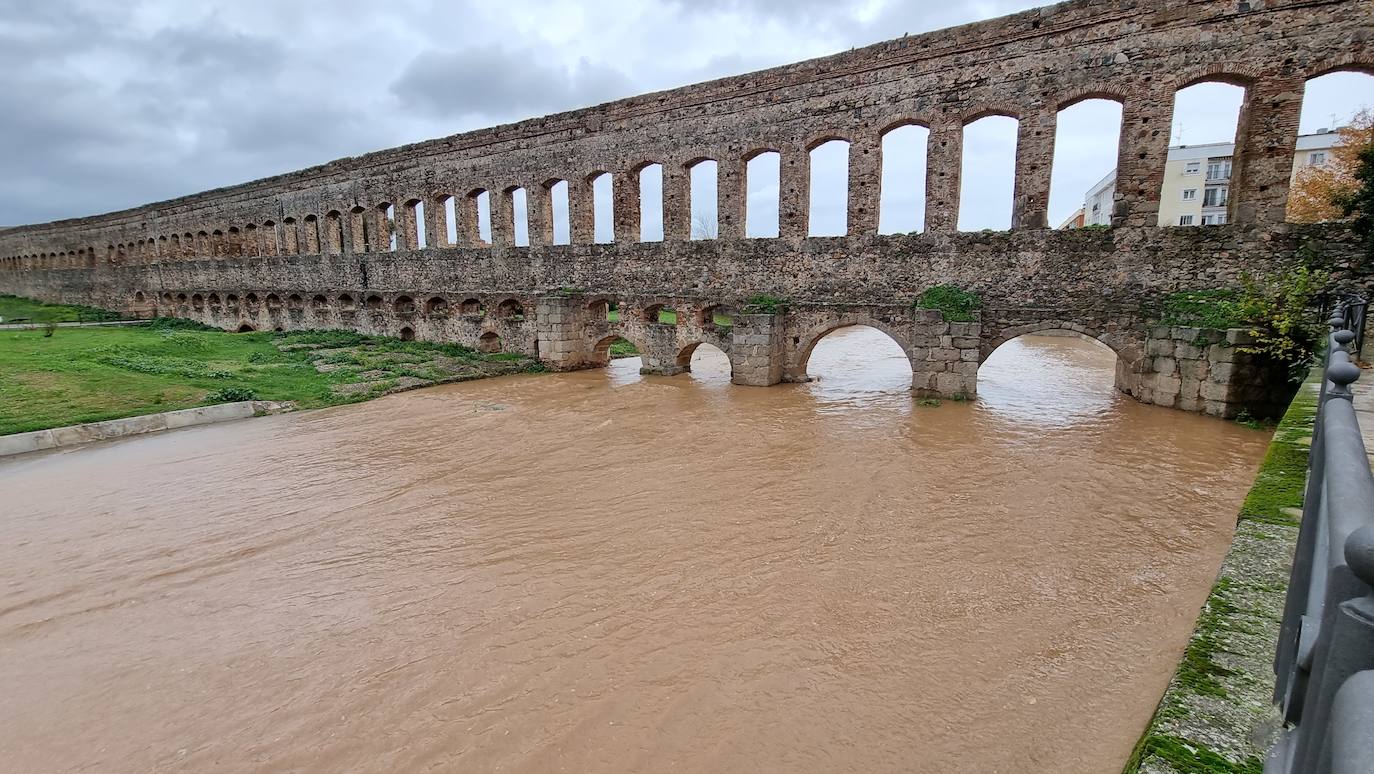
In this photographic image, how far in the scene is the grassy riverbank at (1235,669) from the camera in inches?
73.2

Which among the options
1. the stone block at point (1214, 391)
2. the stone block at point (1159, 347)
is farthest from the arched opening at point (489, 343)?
the stone block at point (1214, 391)

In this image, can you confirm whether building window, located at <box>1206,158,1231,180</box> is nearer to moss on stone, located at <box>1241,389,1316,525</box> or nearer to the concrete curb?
moss on stone, located at <box>1241,389,1316,525</box>

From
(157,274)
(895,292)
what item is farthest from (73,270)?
(895,292)

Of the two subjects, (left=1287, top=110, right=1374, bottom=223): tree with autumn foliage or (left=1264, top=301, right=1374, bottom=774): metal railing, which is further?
(left=1287, top=110, right=1374, bottom=223): tree with autumn foliage

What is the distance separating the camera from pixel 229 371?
1524 centimetres

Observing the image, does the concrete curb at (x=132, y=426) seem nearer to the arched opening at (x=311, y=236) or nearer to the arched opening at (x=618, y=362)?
the arched opening at (x=618, y=362)

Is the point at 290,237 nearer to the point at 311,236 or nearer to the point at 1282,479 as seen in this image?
the point at 311,236

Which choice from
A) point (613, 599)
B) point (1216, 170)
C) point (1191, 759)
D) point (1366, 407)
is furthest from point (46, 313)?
point (1216, 170)

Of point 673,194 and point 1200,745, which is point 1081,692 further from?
point 673,194

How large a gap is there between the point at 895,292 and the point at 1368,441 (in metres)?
9.86

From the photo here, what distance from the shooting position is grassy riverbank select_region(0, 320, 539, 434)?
11578 mm

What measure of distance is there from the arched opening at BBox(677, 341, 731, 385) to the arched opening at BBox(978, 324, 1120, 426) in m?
6.11

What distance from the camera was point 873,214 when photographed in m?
14.0

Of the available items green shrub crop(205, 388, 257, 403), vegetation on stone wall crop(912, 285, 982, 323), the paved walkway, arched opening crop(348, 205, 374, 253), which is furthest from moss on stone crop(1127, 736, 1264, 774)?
arched opening crop(348, 205, 374, 253)
